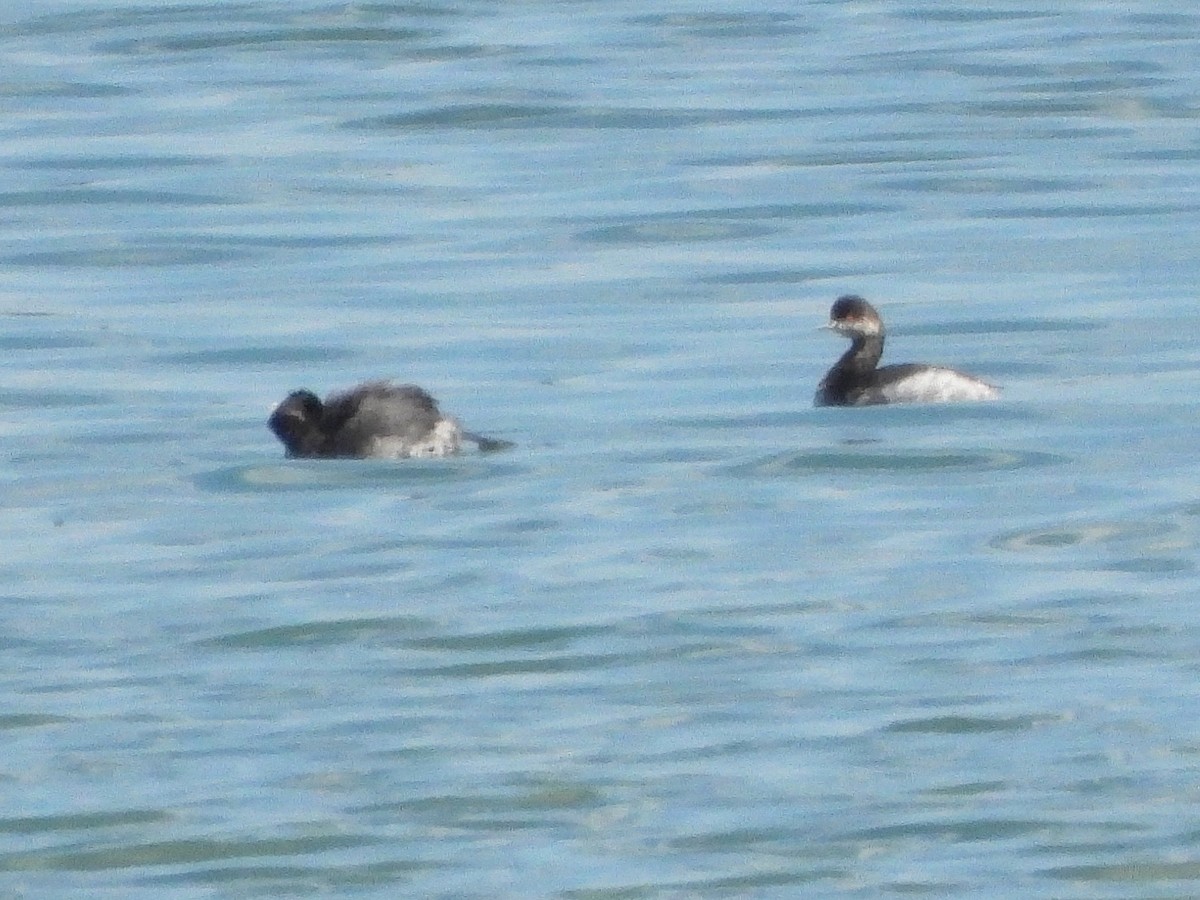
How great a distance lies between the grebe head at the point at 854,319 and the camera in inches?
582

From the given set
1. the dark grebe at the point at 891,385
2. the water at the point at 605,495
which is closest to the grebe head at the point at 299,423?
the water at the point at 605,495

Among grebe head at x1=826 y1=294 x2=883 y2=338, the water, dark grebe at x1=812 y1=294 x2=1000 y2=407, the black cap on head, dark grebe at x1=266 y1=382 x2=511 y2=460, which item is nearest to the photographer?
the water

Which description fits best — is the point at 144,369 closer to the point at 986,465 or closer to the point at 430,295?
the point at 430,295

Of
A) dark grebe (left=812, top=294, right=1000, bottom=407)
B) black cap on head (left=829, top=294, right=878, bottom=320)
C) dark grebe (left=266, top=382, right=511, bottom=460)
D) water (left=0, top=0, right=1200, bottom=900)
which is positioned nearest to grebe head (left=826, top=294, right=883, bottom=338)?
black cap on head (left=829, top=294, right=878, bottom=320)

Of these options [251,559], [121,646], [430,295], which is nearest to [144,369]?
[430,295]

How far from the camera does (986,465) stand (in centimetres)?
1315

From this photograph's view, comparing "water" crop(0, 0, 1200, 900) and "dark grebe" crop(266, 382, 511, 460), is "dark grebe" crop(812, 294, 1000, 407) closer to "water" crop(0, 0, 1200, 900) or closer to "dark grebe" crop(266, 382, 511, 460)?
"water" crop(0, 0, 1200, 900)

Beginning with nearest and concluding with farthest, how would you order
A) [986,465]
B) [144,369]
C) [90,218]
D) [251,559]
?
[251,559], [986,465], [144,369], [90,218]

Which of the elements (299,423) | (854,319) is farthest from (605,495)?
(854,319)

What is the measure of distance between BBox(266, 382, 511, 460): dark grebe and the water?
105 mm

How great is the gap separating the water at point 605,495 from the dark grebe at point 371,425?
0.10 m

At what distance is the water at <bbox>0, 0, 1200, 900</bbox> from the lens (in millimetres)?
8750

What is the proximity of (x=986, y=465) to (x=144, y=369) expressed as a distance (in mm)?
4028

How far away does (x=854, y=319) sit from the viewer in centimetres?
1487
